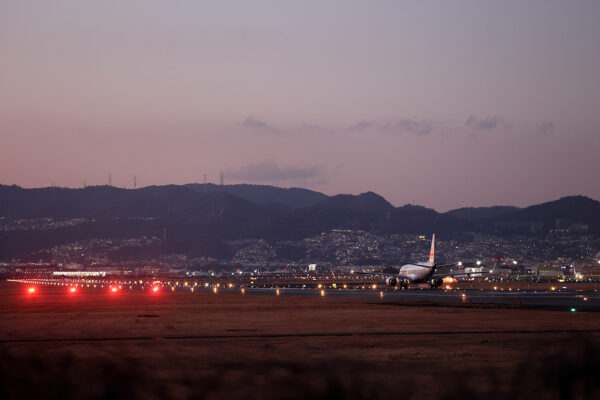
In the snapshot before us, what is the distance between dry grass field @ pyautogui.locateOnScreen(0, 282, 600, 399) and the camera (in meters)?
13.2

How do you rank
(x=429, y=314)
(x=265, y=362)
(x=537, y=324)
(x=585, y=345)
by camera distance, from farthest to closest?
(x=429, y=314) → (x=537, y=324) → (x=265, y=362) → (x=585, y=345)

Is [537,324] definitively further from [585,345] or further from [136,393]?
[136,393]

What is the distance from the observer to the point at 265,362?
88.9 ft

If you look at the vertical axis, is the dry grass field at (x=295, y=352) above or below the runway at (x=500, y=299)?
above

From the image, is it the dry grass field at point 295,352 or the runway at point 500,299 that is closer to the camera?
the dry grass field at point 295,352

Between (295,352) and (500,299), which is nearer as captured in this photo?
(295,352)

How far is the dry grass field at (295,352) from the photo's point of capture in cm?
1317

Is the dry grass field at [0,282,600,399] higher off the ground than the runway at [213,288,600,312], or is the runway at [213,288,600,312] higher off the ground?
the dry grass field at [0,282,600,399]

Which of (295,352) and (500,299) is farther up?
(295,352)

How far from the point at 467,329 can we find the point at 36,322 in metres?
26.5

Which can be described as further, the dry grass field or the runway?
the runway

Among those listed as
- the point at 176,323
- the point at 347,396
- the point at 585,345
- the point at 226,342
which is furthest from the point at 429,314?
the point at 347,396

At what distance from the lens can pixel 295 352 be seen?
101 ft

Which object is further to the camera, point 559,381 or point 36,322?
point 36,322
